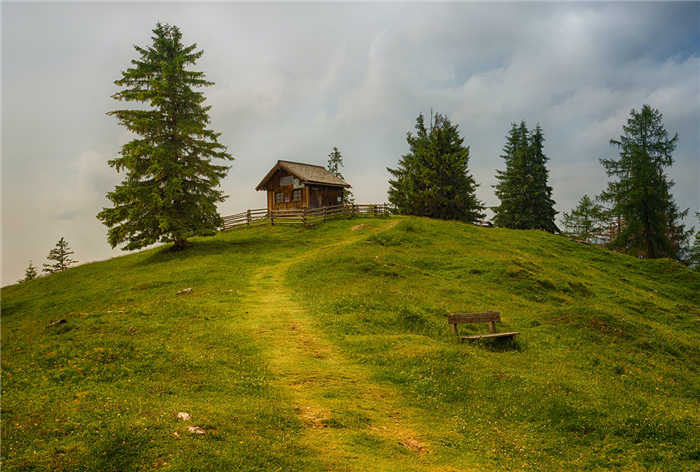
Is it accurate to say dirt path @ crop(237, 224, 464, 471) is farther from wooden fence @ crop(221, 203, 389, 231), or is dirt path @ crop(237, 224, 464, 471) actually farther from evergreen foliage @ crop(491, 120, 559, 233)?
evergreen foliage @ crop(491, 120, 559, 233)

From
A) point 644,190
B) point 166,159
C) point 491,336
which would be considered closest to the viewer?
point 491,336

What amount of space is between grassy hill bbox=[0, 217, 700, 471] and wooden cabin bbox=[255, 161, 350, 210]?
2256cm

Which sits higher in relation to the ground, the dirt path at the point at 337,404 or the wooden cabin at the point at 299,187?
the wooden cabin at the point at 299,187

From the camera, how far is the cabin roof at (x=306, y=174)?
151ft

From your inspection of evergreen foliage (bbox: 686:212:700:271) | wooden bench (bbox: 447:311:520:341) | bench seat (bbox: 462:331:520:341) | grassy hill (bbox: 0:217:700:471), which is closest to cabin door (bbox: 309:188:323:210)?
grassy hill (bbox: 0:217:700:471)

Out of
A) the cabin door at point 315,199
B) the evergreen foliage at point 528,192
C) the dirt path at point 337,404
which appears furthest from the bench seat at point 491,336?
the evergreen foliage at point 528,192

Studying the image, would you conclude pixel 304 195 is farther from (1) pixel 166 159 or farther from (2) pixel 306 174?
(1) pixel 166 159

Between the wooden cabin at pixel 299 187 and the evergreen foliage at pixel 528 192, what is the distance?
77.0 ft

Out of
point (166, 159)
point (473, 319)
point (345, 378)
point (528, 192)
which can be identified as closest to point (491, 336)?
point (473, 319)

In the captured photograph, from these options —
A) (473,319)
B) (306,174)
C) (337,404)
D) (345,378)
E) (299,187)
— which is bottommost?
(337,404)

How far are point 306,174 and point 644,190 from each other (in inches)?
1537

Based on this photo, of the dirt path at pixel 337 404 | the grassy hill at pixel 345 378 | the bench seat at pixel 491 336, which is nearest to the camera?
the grassy hill at pixel 345 378

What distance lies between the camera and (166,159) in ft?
105

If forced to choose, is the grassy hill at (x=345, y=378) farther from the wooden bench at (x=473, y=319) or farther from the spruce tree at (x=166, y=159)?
the spruce tree at (x=166, y=159)
